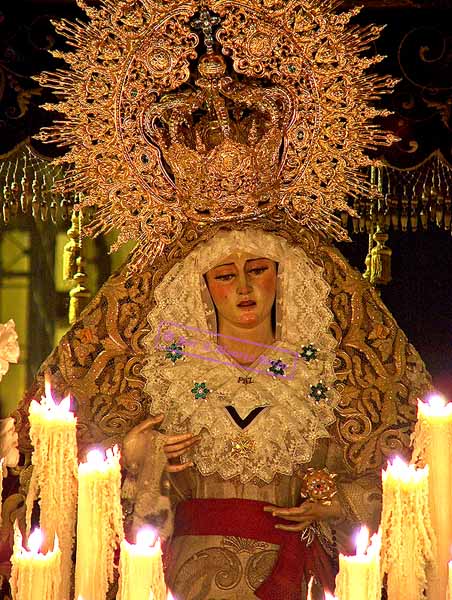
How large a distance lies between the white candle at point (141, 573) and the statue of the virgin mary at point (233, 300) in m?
0.83

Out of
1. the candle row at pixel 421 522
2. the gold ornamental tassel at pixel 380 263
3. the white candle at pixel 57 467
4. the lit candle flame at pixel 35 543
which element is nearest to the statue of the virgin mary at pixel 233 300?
the gold ornamental tassel at pixel 380 263

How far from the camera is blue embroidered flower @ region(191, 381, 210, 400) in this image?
3.92 metres

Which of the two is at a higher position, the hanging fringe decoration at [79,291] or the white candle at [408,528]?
the hanging fringe decoration at [79,291]

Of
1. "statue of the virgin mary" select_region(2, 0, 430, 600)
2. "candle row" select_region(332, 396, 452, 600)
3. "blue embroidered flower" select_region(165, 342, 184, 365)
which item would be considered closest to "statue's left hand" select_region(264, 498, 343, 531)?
"statue of the virgin mary" select_region(2, 0, 430, 600)

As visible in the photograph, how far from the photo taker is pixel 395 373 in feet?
13.0

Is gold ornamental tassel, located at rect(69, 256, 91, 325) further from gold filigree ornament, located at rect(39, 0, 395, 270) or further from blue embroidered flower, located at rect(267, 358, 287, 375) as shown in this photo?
blue embroidered flower, located at rect(267, 358, 287, 375)

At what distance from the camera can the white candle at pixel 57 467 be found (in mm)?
3195

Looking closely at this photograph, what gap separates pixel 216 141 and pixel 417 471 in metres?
1.30

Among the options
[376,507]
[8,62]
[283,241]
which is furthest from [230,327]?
[8,62]

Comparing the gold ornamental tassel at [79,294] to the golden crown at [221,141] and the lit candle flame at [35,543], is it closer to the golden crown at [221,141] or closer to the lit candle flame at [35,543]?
the golden crown at [221,141]

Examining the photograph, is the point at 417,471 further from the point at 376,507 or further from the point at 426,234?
the point at 426,234

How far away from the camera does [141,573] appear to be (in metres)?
2.84

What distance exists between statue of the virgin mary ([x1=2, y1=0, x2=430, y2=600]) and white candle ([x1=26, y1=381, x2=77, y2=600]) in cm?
54

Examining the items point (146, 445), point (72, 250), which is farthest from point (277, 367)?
point (72, 250)
